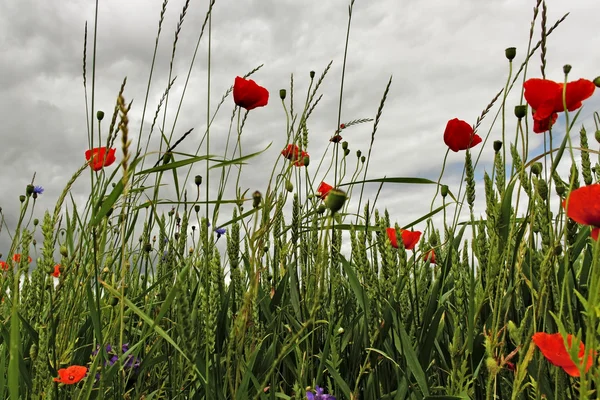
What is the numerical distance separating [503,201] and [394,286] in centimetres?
39

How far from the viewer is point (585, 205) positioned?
1051mm

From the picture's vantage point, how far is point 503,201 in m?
1.27

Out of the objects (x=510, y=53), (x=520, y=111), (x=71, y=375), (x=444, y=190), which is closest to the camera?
(x=71, y=375)

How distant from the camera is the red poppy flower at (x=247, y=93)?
1812 millimetres

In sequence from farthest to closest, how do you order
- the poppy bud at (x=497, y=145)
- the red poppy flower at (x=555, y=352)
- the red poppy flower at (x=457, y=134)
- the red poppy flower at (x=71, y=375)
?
the red poppy flower at (x=457, y=134) → the poppy bud at (x=497, y=145) → the red poppy flower at (x=71, y=375) → the red poppy flower at (x=555, y=352)

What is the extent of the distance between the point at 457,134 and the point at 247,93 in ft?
2.63

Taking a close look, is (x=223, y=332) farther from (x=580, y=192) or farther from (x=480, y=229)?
(x=580, y=192)

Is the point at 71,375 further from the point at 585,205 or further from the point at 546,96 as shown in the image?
the point at 546,96

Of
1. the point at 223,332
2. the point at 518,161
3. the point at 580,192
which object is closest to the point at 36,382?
the point at 223,332

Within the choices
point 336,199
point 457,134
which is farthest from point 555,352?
point 457,134

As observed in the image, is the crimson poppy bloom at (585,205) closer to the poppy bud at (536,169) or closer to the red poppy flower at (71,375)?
the poppy bud at (536,169)

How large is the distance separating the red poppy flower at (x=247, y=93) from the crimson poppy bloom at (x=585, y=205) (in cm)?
117

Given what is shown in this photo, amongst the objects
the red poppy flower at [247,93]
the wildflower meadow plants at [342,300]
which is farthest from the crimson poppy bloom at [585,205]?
the red poppy flower at [247,93]

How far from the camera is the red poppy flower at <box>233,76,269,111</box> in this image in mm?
1812
